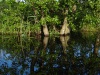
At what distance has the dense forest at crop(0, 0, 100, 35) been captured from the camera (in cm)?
4922

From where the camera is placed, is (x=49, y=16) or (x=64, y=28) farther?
(x=64, y=28)

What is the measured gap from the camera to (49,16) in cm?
5078

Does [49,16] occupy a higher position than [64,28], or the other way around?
[49,16]

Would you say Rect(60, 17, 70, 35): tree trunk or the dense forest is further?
Rect(60, 17, 70, 35): tree trunk

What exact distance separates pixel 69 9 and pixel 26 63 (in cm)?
3256

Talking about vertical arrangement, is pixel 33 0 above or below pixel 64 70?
above

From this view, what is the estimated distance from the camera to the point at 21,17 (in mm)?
57844

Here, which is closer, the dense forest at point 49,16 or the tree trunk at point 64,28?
the dense forest at point 49,16

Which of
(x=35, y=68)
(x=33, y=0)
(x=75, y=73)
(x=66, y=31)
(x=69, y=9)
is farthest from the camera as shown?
(x=66, y=31)

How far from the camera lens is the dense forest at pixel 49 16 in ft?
161

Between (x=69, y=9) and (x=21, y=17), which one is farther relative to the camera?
(x=21, y=17)

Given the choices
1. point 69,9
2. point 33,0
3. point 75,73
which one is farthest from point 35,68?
point 69,9

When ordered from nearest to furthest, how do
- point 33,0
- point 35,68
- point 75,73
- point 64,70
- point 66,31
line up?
point 75,73 < point 64,70 < point 35,68 < point 33,0 < point 66,31

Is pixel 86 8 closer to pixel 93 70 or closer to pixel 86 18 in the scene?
pixel 86 18
